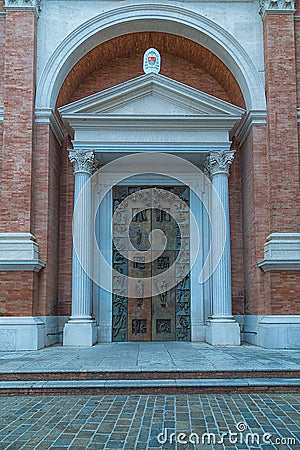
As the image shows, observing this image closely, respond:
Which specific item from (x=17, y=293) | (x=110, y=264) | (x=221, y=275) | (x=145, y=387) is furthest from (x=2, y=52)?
(x=145, y=387)

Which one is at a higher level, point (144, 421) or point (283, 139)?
point (283, 139)

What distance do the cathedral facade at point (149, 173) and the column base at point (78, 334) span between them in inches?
1.3

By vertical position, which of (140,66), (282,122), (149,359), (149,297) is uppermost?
(140,66)

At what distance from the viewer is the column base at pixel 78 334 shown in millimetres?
12297

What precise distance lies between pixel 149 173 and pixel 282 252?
4.53m

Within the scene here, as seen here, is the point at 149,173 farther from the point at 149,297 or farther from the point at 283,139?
the point at 283,139

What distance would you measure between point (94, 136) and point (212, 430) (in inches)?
354

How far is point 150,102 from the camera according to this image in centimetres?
1339

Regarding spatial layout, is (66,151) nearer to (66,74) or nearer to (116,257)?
(66,74)

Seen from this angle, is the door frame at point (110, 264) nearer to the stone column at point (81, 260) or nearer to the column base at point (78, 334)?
the stone column at point (81, 260)

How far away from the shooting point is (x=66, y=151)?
14.4 m

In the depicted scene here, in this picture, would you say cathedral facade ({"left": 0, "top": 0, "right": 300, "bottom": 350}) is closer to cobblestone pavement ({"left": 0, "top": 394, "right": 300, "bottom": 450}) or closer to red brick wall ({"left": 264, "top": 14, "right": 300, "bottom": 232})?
red brick wall ({"left": 264, "top": 14, "right": 300, "bottom": 232})

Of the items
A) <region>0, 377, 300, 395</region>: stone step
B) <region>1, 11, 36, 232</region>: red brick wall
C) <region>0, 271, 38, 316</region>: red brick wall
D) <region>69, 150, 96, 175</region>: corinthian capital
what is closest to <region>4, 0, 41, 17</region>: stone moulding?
<region>1, 11, 36, 232</region>: red brick wall

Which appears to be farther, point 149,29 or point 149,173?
point 149,173
